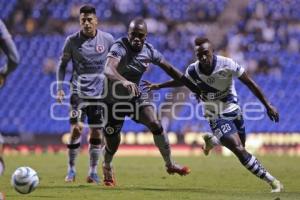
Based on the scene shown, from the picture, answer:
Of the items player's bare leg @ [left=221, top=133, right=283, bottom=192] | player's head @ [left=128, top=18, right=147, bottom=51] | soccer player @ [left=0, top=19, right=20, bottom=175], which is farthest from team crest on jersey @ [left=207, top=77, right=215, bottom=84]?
soccer player @ [left=0, top=19, right=20, bottom=175]

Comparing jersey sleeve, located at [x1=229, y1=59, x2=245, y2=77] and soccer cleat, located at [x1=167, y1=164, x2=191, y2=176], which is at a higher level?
jersey sleeve, located at [x1=229, y1=59, x2=245, y2=77]

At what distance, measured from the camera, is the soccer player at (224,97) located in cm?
962

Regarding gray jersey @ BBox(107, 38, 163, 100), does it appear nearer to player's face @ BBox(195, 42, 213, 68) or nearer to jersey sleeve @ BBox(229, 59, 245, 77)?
player's face @ BBox(195, 42, 213, 68)

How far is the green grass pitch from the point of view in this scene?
30.1ft

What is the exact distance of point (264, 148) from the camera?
893 inches

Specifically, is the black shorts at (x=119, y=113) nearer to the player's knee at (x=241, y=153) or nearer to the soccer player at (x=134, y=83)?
the soccer player at (x=134, y=83)

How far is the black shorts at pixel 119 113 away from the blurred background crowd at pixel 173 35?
14201 millimetres

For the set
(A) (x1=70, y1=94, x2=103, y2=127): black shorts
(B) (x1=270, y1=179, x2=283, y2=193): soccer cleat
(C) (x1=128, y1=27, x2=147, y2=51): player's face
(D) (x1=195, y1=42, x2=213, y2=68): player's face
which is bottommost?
(B) (x1=270, y1=179, x2=283, y2=193): soccer cleat

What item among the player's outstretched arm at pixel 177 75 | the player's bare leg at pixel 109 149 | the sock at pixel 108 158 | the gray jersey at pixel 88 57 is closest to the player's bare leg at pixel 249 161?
the player's outstretched arm at pixel 177 75

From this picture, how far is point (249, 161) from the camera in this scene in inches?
375

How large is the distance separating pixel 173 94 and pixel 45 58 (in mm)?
4988

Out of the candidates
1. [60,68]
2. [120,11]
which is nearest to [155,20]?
[120,11]

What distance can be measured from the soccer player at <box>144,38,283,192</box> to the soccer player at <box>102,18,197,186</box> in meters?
0.26

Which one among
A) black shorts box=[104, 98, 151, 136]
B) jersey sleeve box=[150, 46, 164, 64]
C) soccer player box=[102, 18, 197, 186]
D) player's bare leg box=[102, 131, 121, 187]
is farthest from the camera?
player's bare leg box=[102, 131, 121, 187]
